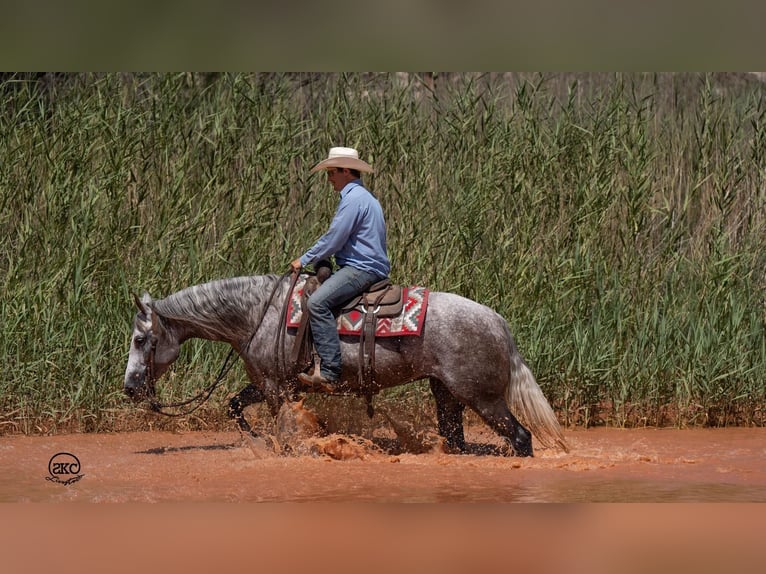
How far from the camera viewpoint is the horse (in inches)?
346

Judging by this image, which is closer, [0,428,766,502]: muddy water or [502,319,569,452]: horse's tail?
[0,428,766,502]: muddy water

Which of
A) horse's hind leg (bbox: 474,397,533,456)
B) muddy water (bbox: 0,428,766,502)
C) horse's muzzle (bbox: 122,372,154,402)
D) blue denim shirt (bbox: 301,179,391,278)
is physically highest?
blue denim shirt (bbox: 301,179,391,278)

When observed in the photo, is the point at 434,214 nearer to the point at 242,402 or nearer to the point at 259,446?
the point at 242,402

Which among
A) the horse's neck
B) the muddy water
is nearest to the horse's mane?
the horse's neck

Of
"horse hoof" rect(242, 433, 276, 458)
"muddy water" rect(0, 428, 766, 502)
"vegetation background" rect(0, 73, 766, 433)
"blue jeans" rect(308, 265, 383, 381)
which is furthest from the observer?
"vegetation background" rect(0, 73, 766, 433)

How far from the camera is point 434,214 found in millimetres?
11750

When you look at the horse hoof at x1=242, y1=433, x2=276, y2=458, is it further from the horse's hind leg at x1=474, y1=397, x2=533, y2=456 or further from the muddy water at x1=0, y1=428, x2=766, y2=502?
the horse's hind leg at x1=474, y1=397, x2=533, y2=456

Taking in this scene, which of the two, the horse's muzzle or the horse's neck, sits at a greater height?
the horse's neck

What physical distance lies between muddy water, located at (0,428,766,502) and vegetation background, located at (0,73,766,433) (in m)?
0.77

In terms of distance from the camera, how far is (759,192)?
12242mm

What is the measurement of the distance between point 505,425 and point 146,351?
2885mm

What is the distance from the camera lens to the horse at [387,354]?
8.79 m

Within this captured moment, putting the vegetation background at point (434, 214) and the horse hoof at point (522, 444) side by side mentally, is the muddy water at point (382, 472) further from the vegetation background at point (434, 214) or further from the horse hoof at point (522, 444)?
the vegetation background at point (434, 214)

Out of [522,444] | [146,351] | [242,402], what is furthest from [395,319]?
[146,351]
